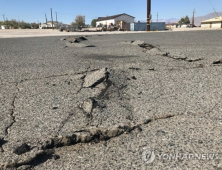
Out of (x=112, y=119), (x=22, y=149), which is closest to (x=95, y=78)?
(x=112, y=119)

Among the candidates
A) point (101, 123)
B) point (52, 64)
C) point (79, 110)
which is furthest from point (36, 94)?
point (52, 64)

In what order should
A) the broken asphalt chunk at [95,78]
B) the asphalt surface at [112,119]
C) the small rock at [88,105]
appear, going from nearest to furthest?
1. the asphalt surface at [112,119]
2. the small rock at [88,105]
3. the broken asphalt chunk at [95,78]

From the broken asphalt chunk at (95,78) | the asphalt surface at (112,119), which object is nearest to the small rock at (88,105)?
the asphalt surface at (112,119)

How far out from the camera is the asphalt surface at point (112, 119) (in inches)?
70.5

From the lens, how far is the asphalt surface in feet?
5.88

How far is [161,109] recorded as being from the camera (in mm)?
2576

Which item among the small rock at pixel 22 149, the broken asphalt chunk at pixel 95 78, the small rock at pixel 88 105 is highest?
the broken asphalt chunk at pixel 95 78

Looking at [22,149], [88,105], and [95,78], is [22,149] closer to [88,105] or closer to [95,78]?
[88,105]

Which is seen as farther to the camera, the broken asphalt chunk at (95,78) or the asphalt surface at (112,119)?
the broken asphalt chunk at (95,78)

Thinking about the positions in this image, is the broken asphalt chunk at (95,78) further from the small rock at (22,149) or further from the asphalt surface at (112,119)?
the small rock at (22,149)

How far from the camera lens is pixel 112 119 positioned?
2.37 m

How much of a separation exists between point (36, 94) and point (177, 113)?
6.00ft

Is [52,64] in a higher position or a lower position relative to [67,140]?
higher

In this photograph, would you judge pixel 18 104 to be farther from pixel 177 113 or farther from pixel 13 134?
pixel 177 113
